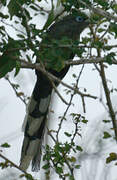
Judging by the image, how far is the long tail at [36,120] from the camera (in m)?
2.04

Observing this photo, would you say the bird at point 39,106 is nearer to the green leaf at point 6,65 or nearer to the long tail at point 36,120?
the long tail at point 36,120

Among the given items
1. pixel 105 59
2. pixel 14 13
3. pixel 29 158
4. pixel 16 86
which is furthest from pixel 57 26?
pixel 105 59

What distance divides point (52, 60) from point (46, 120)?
41.4 inches

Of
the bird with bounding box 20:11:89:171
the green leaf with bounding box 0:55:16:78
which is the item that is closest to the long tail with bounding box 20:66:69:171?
the bird with bounding box 20:11:89:171

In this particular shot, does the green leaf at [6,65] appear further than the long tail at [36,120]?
No

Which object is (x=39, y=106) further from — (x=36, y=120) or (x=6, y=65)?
(x=6, y=65)

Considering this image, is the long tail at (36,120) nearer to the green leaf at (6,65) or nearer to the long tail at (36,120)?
the long tail at (36,120)

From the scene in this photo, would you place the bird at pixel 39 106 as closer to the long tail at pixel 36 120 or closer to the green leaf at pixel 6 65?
the long tail at pixel 36 120

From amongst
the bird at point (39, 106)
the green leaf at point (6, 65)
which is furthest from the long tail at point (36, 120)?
the green leaf at point (6, 65)

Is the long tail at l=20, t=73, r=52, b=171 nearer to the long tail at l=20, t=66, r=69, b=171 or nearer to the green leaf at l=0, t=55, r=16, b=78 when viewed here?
the long tail at l=20, t=66, r=69, b=171

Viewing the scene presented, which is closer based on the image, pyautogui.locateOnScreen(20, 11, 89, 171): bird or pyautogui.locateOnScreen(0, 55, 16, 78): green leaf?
pyautogui.locateOnScreen(0, 55, 16, 78): green leaf

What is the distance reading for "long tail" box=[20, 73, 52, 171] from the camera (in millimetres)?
2037

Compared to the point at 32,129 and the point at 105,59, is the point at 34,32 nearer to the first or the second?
the point at 105,59

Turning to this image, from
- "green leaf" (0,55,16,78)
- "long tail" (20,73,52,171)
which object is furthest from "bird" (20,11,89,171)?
"green leaf" (0,55,16,78)
